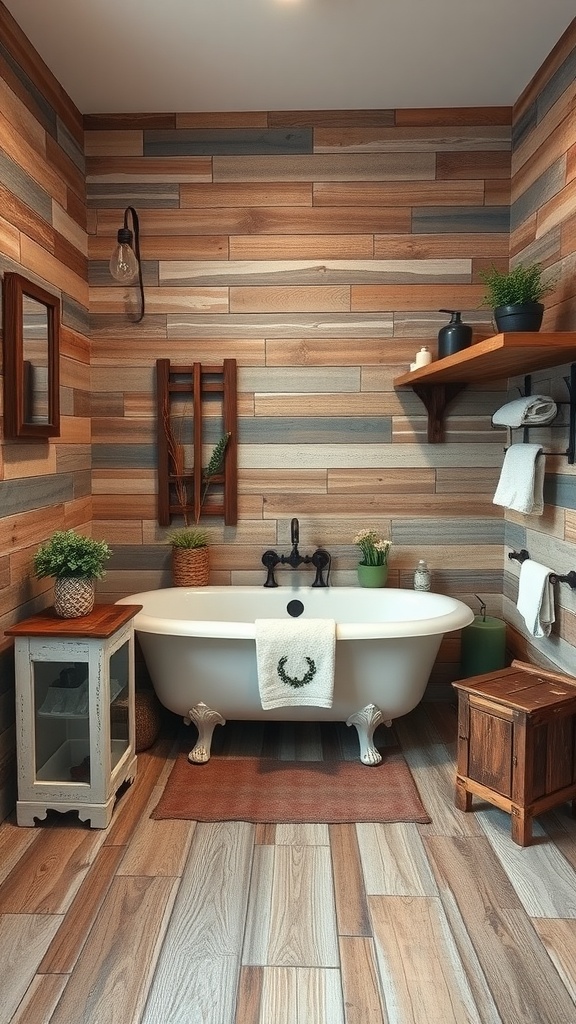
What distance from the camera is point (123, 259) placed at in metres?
3.22

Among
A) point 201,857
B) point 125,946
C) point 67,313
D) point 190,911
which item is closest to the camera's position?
point 125,946

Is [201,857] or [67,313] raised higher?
[67,313]

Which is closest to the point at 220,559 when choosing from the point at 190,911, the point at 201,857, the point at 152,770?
the point at 152,770

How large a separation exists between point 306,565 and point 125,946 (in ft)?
6.46

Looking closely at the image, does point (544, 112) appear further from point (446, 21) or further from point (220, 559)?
point (220, 559)

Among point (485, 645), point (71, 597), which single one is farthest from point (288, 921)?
point (485, 645)

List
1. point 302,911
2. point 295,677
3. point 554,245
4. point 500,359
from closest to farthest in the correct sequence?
point 302,911 < point 500,359 < point 295,677 < point 554,245

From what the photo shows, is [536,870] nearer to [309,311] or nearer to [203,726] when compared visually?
[203,726]

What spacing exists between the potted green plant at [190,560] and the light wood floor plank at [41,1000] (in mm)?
1865

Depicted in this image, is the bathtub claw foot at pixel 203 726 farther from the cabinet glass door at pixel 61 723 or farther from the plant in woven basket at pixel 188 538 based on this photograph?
the plant in woven basket at pixel 188 538

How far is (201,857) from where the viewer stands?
2.34 metres

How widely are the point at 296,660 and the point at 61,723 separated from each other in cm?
86

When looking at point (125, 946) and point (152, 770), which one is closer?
point (125, 946)

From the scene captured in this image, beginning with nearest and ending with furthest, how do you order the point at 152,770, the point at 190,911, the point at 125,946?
the point at 125,946 < the point at 190,911 < the point at 152,770
